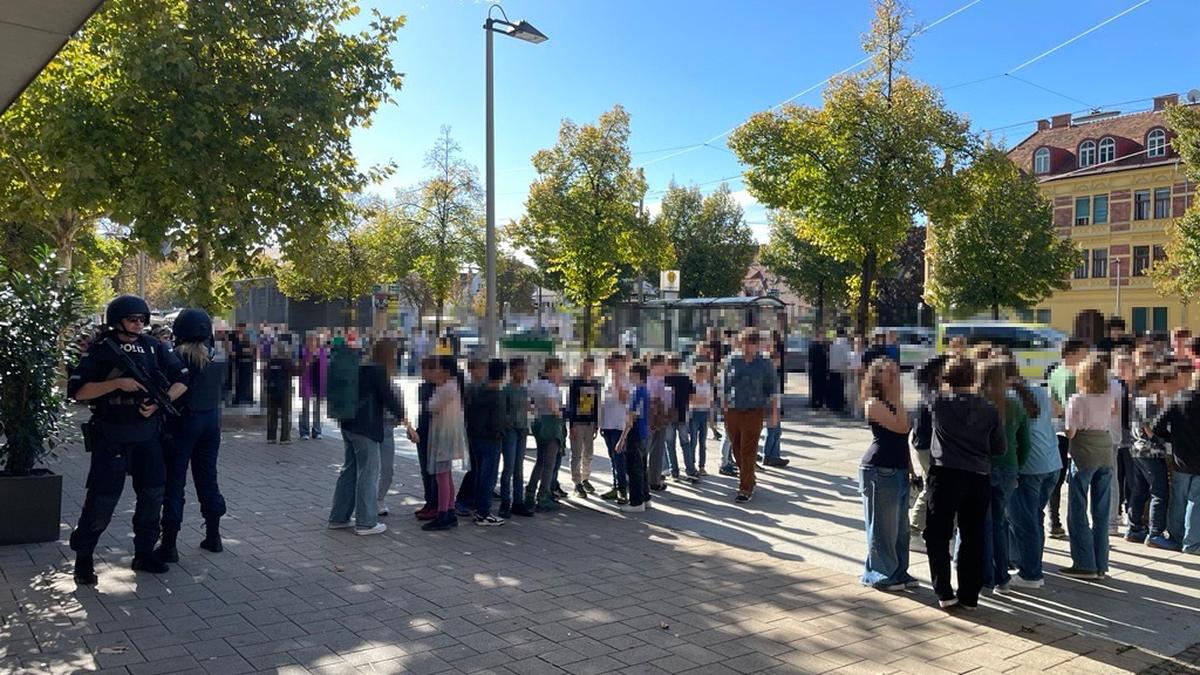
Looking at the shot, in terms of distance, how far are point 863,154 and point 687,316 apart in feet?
26.9

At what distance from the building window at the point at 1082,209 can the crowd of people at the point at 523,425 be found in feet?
169

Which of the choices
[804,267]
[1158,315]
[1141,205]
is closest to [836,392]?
[804,267]

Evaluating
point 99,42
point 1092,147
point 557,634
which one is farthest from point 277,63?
point 1092,147

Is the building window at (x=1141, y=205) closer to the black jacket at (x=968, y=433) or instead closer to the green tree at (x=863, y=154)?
the green tree at (x=863, y=154)

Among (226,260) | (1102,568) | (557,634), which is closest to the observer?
(557,634)

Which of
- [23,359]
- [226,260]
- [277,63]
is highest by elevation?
[277,63]

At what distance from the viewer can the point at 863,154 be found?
22.7 metres

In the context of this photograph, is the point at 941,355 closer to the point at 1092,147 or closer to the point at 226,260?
the point at 226,260

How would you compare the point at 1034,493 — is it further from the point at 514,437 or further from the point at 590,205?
the point at 590,205

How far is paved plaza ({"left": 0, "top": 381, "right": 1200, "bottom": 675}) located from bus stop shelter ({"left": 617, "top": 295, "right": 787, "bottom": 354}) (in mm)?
17658

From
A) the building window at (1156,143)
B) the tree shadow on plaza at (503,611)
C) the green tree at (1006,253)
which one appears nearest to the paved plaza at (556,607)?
the tree shadow on plaza at (503,611)

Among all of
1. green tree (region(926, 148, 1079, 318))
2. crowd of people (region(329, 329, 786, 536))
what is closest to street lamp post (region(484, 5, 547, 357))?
crowd of people (region(329, 329, 786, 536))

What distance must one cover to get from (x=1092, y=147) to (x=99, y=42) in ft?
183

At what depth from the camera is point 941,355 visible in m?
5.98
